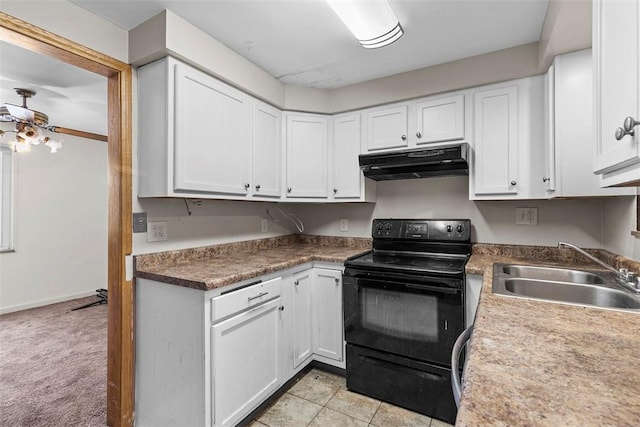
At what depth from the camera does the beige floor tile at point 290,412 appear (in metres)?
1.80

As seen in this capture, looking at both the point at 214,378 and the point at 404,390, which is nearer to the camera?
the point at 214,378

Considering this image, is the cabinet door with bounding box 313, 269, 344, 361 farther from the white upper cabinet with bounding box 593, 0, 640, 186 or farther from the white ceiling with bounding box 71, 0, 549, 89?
the white upper cabinet with bounding box 593, 0, 640, 186

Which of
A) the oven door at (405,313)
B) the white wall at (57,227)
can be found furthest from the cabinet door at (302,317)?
the white wall at (57,227)

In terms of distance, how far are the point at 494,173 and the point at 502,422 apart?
6.36 ft

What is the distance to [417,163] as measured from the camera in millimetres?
2107

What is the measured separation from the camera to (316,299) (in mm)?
2291

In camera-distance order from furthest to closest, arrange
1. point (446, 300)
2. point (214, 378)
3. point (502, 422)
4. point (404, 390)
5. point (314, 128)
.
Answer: point (314, 128)
point (404, 390)
point (446, 300)
point (214, 378)
point (502, 422)

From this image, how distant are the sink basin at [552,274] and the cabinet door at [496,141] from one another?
519 millimetres

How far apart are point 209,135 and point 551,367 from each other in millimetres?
1862

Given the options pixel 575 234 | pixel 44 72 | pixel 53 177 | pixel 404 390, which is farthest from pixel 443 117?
pixel 53 177

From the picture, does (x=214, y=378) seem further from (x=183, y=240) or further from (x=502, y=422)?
(x=502, y=422)

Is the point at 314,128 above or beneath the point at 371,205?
above

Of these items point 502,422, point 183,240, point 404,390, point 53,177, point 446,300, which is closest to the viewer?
point 502,422

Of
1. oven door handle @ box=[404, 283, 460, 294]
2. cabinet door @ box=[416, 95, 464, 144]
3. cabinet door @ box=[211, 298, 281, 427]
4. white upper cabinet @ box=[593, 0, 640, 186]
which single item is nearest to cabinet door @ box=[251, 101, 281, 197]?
cabinet door @ box=[211, 298, 281, 427]
